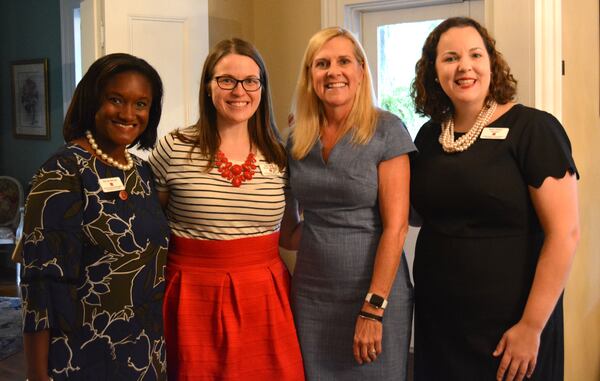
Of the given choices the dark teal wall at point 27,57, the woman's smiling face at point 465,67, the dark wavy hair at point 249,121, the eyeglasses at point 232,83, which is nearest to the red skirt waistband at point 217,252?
the dark wavy hair at point 249,121

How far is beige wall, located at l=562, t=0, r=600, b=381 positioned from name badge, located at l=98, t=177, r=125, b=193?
178 cm

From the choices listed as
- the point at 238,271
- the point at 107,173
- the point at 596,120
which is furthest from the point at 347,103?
the point at 596,120

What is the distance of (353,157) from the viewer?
1.91 m

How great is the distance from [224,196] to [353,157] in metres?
0.41

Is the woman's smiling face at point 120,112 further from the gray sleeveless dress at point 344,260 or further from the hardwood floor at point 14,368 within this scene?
the hardwood floor at point 14,368

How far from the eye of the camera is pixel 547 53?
2242 millimetres

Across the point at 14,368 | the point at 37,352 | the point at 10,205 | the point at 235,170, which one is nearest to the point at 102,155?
the point at 235,170

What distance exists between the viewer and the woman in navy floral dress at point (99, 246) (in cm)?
151

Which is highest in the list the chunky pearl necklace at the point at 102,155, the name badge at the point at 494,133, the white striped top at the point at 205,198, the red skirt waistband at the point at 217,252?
the name badge at the point at 494,133

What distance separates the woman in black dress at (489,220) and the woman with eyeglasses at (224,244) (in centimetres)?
47

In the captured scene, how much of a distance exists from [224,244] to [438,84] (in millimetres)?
836

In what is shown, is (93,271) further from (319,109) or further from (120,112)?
(319,109)

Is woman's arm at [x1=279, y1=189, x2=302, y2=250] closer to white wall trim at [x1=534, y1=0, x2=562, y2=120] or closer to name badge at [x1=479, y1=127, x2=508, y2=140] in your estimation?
name badge at [x1=479, y1=127, x2=508, y2=140]

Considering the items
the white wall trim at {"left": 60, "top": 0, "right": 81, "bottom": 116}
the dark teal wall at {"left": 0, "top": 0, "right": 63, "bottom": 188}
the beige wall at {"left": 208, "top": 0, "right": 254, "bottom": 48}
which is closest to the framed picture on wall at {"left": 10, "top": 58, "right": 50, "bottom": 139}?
the dark teal wall at {"left": 0, "top": 0, "right": 63, "bottom": 188}
